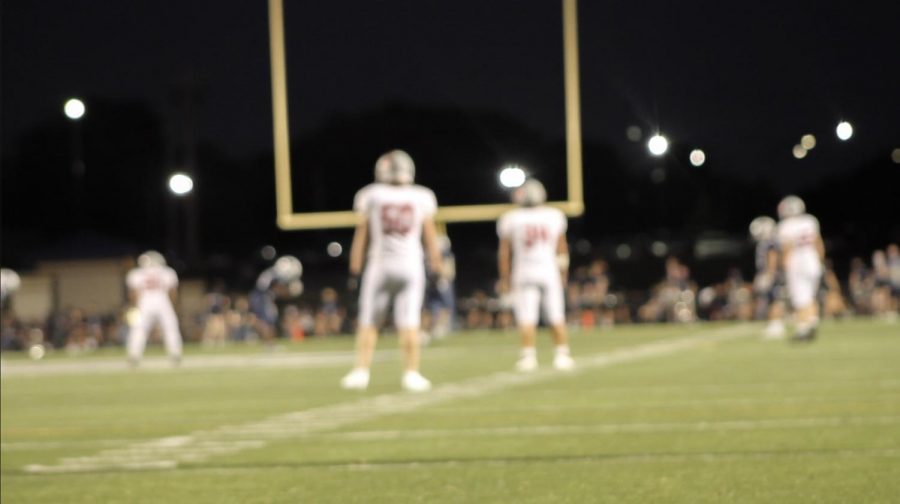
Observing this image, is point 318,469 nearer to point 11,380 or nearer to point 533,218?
point 533,218

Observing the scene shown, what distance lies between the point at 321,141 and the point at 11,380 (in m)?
28.3

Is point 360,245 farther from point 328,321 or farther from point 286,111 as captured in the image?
point 328,321

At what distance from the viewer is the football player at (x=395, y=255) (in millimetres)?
11109

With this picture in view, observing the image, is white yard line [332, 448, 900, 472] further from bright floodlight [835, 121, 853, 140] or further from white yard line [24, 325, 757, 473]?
bright floodlight [835, 121, 853, 140]

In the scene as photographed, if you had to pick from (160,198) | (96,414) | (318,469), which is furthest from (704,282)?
(318,469)

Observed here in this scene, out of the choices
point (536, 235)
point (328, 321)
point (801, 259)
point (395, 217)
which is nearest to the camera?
point (395, 217)

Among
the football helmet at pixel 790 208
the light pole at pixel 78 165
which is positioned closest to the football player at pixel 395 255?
the football helmet at pixel 790 208

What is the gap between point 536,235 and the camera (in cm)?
1396

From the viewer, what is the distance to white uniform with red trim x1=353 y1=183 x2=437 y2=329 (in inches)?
438

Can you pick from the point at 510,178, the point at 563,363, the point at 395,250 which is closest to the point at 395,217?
the point at 395,250

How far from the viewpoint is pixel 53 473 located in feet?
20.9

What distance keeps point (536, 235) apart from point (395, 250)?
9.90ft

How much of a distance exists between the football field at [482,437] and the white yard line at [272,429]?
19 mm

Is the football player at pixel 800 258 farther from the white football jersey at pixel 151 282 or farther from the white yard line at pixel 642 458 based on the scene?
the white yard line at pixel 642 458
